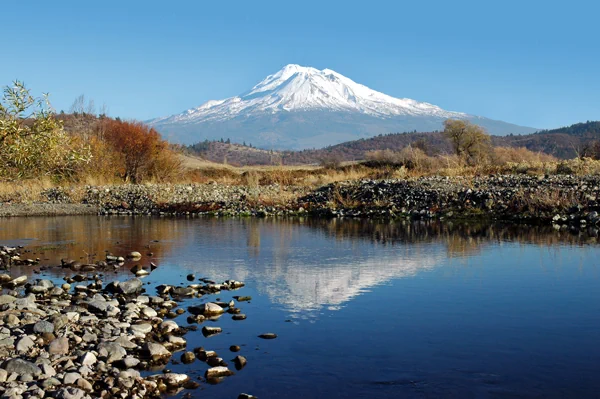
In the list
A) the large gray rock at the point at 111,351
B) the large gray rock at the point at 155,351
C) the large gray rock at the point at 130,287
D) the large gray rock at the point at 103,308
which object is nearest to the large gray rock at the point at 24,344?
the large gray rock at the point at 111,351

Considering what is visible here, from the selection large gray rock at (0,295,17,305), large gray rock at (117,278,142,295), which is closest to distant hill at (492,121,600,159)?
large gray rock at (117,278,142,295)

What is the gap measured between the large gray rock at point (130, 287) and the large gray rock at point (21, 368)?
→ 378cm

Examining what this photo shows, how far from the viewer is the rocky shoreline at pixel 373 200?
21500 mm

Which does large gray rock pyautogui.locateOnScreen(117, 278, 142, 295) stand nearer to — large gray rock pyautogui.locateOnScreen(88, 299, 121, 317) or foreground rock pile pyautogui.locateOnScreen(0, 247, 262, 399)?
foreground rock pile pyautogui.locateOnScreen(0, 247, 262, 399)

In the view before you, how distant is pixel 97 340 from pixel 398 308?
424 centimetres

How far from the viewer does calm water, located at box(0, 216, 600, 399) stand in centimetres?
643

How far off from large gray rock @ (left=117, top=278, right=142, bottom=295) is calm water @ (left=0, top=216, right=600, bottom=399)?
0.97 feet

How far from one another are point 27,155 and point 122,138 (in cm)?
2856

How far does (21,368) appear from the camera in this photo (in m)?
6.27

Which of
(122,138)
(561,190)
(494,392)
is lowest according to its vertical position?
(494,392)

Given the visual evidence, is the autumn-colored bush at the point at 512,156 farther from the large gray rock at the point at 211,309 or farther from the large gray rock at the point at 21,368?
the large gray rock at the point at 21,368

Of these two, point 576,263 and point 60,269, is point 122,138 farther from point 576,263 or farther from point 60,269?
→ point 576,263

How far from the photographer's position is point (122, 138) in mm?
38062

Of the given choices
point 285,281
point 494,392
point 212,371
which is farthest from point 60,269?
point 494,392
